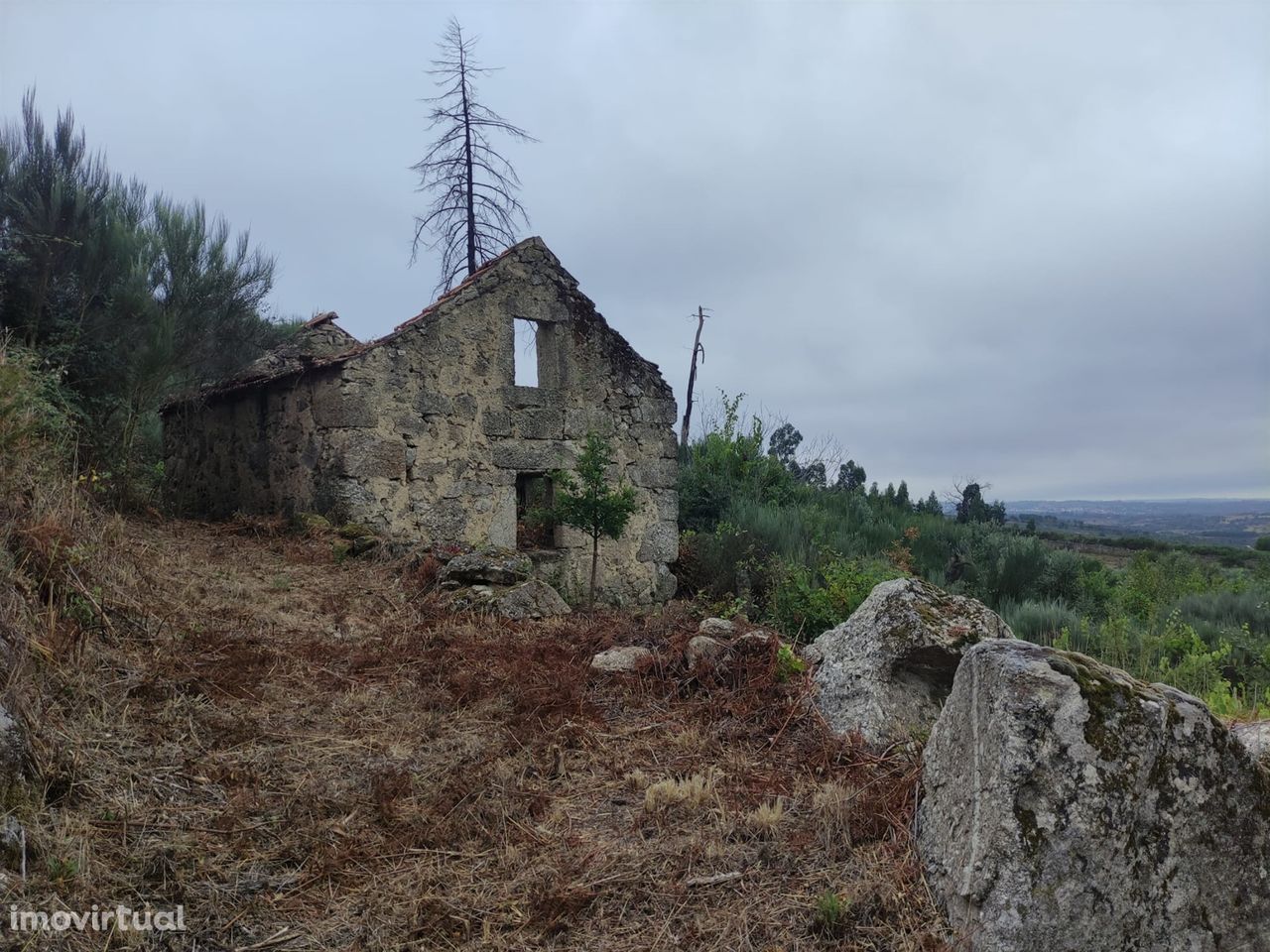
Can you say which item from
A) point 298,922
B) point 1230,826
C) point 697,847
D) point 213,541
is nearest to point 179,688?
point 298,922

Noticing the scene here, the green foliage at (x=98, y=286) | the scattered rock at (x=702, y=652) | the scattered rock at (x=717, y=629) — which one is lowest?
the scattered rock at (x=702, y=652)

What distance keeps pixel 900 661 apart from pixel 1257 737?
1612 millimetres

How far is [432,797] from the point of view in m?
3.73

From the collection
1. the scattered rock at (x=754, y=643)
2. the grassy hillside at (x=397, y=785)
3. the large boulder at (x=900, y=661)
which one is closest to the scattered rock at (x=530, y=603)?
the grassy hillside at (x=397, y=785)

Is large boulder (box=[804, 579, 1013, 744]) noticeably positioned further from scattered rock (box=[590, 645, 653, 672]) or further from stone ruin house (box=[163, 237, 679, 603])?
stone ruin house (box=[163, 237, 679, 603])

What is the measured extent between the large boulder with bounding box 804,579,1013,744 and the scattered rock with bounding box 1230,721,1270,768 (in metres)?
1.07

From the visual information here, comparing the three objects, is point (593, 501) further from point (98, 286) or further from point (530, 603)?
point (98, 286)

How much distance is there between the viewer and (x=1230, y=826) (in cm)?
293

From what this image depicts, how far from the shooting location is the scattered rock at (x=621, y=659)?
5.34 m

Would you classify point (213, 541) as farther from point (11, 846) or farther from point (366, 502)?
point (11, 846)

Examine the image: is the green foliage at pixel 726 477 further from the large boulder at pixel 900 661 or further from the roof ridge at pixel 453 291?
the large boulder at pixel 900 661

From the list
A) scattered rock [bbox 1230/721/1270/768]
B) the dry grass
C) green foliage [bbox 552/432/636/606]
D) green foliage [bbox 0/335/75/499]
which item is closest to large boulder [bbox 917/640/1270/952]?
the dry grass

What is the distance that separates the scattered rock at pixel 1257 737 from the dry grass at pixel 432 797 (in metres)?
1.39

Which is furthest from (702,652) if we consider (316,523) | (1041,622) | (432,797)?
(1041,622)
